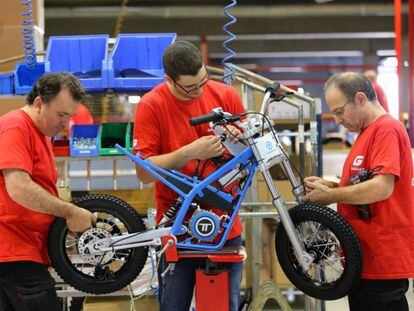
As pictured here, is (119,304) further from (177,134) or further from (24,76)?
(177,134)

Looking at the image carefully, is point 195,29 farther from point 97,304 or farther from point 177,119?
point 177,119

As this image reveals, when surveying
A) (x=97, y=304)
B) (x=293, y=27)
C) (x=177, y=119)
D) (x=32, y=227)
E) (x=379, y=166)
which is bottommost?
(x=97, y=304)

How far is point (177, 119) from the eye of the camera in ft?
7.83

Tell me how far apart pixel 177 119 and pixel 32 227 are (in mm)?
696

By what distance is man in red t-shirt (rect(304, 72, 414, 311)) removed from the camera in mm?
2236

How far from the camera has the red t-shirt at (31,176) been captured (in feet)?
7.17

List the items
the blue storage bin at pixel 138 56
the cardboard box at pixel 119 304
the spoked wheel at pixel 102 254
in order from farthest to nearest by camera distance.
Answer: the cardboard box at pixel 119 304, the blue storage bin at pixel 138 56, the spoked wheel at pixel 102 254

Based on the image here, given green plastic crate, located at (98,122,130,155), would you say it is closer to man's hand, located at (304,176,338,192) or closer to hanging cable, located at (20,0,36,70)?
hanging cable, located at (20,0,36,70)

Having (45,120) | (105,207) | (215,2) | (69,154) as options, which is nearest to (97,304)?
(69,154)

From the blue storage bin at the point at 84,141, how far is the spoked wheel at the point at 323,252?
144 centimetres

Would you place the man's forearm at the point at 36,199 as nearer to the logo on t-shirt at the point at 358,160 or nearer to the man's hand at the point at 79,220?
the man's hand at the point at 79,220

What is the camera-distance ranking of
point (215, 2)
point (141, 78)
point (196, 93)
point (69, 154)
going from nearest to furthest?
point (196, 93) < point (141, 78) < point (69, 154) < point (215, 2)

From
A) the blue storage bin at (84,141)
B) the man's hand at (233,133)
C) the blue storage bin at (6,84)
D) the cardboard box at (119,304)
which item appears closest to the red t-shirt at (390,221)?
the man's hand at (233,133)

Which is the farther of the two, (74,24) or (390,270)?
(74,24)
